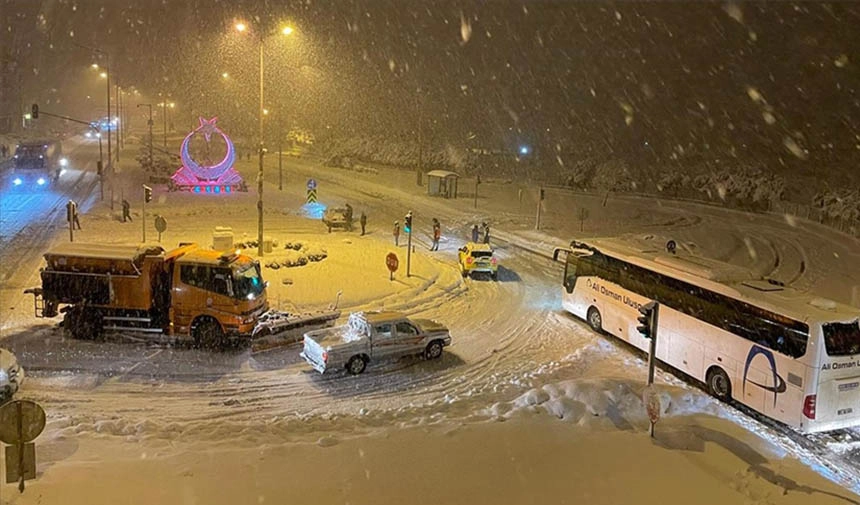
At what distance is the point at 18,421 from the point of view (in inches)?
345

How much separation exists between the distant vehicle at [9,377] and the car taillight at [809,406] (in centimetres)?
1532

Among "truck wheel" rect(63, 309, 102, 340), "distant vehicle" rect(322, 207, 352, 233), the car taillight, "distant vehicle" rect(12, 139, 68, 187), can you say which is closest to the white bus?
the car taillight

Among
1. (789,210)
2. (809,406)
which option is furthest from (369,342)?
(789,210)

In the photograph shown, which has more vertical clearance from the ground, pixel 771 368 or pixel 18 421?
pixel 18 421

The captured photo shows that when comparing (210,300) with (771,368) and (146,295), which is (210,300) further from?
(771,368)

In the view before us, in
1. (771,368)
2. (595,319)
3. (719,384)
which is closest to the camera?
(771,368)

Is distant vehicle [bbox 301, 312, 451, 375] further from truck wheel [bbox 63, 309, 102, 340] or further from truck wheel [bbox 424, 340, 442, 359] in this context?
truck wheel [bbox 63, 309, 102, 340]

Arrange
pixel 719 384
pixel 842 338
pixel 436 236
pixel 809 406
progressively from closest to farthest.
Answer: pixel 809 406 < pixel 842 338 < pixel 719 384 < pixel 436 236

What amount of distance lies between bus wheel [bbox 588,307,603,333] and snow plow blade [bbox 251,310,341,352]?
7.95 m

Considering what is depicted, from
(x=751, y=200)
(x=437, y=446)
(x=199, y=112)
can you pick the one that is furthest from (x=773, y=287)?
(x=199, y=112)

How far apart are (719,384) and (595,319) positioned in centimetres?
567

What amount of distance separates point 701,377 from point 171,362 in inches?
489

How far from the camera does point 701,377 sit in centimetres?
1722

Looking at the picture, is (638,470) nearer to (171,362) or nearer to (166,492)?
(166,492)
